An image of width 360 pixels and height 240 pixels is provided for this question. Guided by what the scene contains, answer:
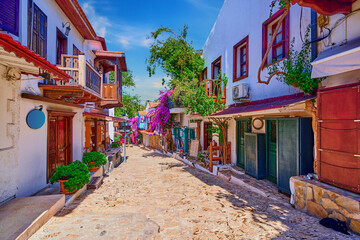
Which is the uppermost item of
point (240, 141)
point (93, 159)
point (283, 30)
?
point (283, 30)

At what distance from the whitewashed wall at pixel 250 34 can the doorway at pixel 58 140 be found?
7999mm

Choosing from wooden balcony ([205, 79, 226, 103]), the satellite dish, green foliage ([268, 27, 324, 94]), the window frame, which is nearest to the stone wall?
green foliage ([268, 27, 324, 94])

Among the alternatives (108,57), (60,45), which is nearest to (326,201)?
(60,45)

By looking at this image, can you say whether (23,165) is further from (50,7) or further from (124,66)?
(124,66)

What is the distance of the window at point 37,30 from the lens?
5633 mm

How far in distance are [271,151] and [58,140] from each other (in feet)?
26.9

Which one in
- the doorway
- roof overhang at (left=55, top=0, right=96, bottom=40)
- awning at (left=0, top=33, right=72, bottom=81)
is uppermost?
roof overhang at (left=55, top=0, right=96, bottom=40)

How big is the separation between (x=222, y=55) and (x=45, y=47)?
885 cm

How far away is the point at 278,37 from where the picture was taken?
755 cm

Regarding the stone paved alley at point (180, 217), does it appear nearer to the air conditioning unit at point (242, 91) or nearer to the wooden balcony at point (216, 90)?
the air conditioning unit at point (242, 91)

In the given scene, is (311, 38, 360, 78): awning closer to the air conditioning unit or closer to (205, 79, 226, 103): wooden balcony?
the air conditioning unit

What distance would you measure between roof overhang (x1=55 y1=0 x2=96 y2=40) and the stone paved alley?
7.01 meters

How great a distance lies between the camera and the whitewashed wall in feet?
21.6

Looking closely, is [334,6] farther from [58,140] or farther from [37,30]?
[58,140]
